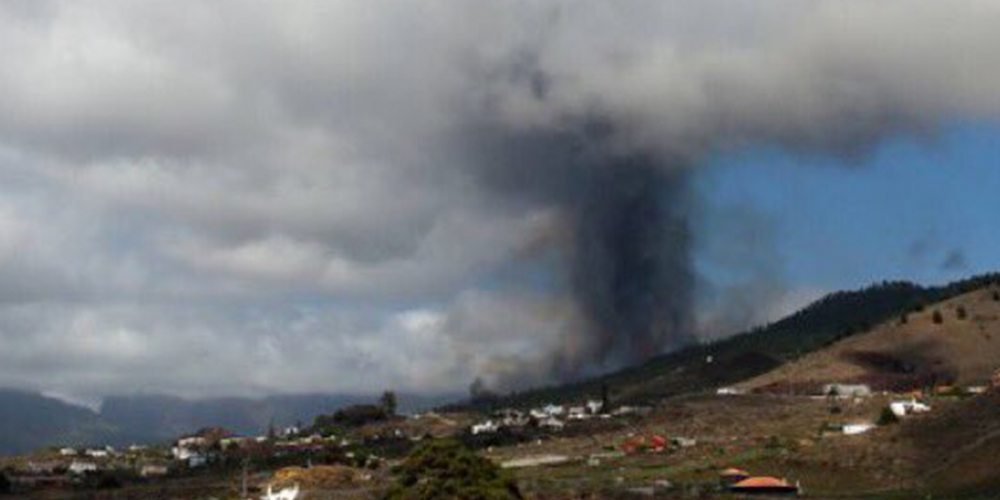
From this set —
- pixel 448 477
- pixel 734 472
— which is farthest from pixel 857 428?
pixel 448 477

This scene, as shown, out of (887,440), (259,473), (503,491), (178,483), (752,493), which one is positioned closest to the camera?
(503,491)

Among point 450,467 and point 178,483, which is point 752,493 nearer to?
point 450,467

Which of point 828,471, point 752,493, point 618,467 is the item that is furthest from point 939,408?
point 752,493

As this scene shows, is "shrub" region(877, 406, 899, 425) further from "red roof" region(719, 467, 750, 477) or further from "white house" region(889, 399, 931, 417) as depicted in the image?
"red roof" region(719, 467, 750, 477)

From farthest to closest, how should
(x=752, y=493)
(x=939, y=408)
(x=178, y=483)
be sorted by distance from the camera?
(x=178, y=483)
(x=939, y=408)
(x=752, y=493)

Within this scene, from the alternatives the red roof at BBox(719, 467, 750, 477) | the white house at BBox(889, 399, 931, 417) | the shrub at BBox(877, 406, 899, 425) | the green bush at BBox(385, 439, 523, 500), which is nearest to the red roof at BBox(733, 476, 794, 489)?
the red roof at BBox(719, 467, 750, 477)

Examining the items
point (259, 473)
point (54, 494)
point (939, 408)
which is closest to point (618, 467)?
point (939, 408)

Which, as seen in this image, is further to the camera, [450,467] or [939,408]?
[939,408]

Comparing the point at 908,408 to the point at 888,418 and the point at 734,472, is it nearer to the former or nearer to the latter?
the point at 888,418
